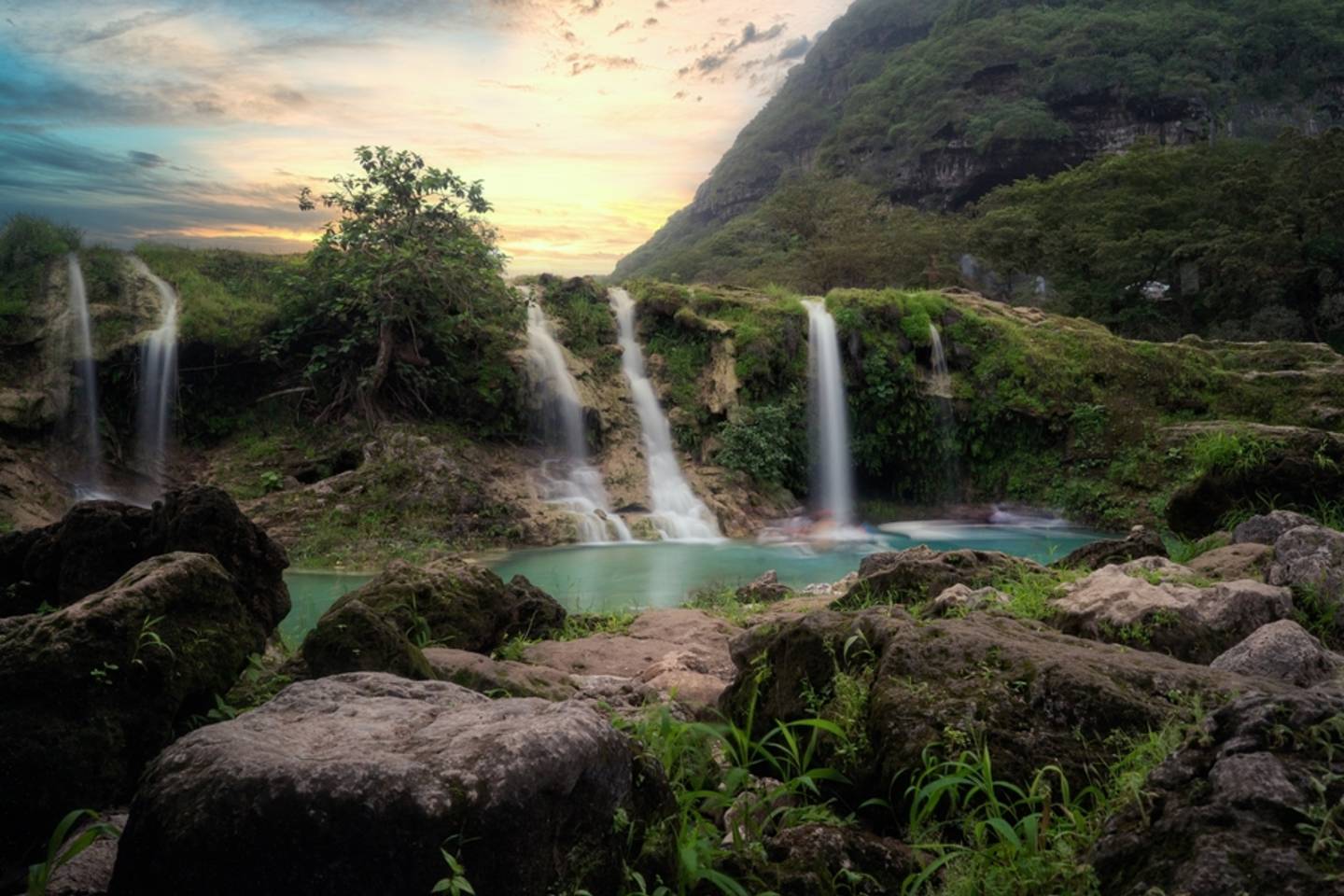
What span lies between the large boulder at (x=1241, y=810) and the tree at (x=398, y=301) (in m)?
14.2

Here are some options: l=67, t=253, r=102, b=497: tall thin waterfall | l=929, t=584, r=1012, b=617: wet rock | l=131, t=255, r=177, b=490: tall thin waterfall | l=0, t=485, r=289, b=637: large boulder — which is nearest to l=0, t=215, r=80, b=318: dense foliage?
l=67, t=253, r=102, b=497: tall thin waterfall

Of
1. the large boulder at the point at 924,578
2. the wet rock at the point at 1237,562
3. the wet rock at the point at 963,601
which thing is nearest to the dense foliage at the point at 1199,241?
the wet rock at the point at 1237,562

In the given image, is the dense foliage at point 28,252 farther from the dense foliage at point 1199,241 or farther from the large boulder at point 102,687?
the dense foliage at point 1199,241

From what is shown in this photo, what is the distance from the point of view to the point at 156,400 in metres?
14.9

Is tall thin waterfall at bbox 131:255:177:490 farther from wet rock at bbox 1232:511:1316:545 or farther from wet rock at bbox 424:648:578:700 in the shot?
wet rock at bbox 1232:511:1316:545

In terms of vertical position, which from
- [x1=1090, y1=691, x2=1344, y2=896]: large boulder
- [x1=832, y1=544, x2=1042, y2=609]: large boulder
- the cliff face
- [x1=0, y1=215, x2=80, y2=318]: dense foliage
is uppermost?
the cliff face

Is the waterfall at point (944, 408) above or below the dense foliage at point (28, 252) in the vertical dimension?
below

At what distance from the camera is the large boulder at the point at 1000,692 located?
8.98 ft

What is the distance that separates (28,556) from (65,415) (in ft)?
35.4

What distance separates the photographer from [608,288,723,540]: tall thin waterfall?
14574mm

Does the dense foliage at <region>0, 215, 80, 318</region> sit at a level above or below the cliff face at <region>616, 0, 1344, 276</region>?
below

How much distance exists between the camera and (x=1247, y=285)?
86.3ft

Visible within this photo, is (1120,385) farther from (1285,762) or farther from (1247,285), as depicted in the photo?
(1285,762)

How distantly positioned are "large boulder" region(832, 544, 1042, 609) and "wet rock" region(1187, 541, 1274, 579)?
3.95 ft
